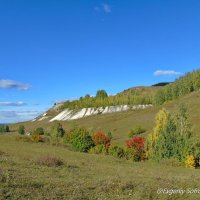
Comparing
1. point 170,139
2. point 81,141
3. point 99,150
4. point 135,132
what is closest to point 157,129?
point 170,139

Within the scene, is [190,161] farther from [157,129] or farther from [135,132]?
[135,132]

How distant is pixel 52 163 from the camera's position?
1336 inches

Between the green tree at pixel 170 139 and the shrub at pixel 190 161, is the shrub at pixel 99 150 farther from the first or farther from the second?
the shrub at pixel 190 161

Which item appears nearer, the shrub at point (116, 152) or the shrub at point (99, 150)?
the shrub at point (116, 152)

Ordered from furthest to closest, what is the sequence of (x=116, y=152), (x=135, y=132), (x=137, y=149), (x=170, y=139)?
(x=135, y=132) < (x=137, y=149) < (x=170, y=139) < (x=116, y=152)

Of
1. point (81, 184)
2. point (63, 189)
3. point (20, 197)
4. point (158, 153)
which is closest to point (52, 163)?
point (81, 184)

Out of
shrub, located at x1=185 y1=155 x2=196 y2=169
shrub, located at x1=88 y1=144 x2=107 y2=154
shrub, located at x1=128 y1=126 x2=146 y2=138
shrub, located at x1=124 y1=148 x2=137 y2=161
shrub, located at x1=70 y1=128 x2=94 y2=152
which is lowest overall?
shrub, located at x1=185 y1=155 x2=196 y2=169

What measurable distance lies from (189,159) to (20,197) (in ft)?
193

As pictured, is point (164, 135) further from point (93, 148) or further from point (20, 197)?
point (20, 197)

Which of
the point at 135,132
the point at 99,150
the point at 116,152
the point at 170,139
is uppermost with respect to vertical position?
the point at 135,132

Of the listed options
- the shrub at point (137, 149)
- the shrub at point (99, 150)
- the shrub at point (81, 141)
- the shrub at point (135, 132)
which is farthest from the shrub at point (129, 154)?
the shrub at point (135, 132)

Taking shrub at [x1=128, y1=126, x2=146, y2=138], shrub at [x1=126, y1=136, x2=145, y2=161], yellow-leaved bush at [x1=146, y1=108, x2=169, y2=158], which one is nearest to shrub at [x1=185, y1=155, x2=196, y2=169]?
yellow-leaved bush at [x1=146, y1=108, x2=169, y2=158]

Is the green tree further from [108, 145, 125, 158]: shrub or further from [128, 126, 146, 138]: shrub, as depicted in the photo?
[128, 126, 146, 138]: shrub

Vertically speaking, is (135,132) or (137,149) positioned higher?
(135,132)
